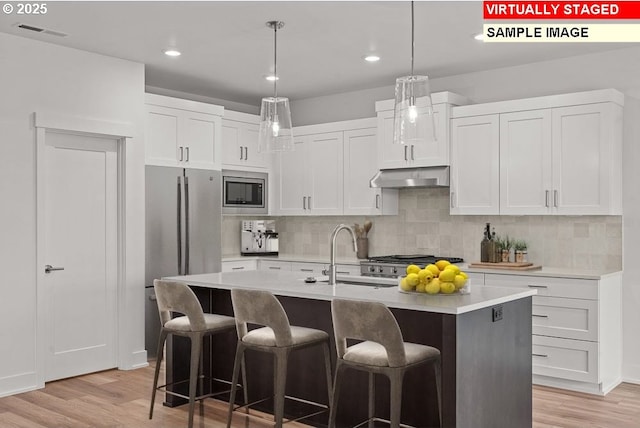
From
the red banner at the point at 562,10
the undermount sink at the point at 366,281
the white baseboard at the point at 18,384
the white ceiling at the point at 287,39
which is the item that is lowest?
the white baseboard at the point at 18,384

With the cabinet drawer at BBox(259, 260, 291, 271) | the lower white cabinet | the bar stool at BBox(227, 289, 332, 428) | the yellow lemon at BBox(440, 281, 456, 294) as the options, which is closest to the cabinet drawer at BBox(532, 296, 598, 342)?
the lower white cabinet

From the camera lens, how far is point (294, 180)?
719 centimetres

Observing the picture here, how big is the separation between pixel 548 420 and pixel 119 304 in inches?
143

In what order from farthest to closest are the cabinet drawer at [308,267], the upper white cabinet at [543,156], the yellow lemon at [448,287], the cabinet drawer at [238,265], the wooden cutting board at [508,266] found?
the cabinet drawer at [238,265], the cabinet drawer at [308,267], the wooden cutting board at [508,266], the upper white cabinet at [543,156], the yellow lemon at [448,287]

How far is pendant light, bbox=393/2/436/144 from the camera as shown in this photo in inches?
141

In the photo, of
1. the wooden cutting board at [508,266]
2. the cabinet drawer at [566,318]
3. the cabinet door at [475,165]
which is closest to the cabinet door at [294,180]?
the cabinet door at [475,165]

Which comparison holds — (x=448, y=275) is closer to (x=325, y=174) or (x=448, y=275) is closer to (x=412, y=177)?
(x=412, y=177)

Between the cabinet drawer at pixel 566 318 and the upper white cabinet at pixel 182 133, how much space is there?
3.41 meters

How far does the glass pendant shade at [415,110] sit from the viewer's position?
3.58m

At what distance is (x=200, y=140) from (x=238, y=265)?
144cm

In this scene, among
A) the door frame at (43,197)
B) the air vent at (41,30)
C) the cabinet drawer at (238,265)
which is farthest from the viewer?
the cabinet drawer at (238,265)

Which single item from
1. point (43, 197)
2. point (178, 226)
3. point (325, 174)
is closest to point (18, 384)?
point (43, 197)

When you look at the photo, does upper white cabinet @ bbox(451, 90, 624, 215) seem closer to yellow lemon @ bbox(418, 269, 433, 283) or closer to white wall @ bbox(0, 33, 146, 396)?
yellow lemon @ bbox(418, 269, 433, 283)

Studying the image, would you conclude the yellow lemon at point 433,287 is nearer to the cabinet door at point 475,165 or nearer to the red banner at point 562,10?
the red banner at point 562,10
